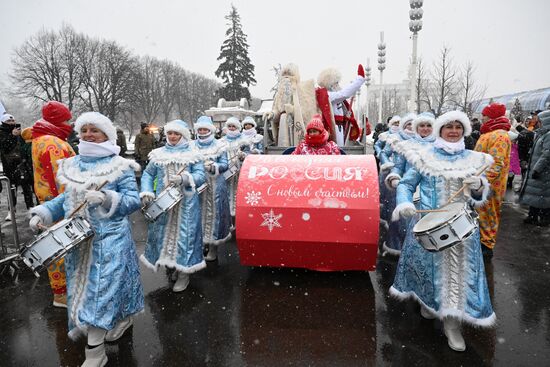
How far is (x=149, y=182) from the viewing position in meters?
4.18

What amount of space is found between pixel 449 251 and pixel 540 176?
15.2ft

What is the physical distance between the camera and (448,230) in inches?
106

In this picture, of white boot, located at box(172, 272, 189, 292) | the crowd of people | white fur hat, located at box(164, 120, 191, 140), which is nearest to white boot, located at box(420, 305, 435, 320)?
the crowd of people

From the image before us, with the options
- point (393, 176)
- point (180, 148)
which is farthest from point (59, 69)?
point (393, 176)

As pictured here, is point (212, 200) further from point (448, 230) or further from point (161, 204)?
point (448, 230)

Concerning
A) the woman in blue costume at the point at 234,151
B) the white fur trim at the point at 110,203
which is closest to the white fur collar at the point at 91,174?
the white fur trim at the point at 110,203

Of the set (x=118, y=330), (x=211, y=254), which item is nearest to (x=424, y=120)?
(x=211, y=254)

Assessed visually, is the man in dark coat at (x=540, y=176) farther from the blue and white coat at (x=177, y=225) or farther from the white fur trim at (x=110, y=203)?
the white fur trim at (x=110, y=203)

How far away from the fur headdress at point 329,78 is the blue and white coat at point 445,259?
140 inches

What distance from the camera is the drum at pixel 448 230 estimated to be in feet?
8.84

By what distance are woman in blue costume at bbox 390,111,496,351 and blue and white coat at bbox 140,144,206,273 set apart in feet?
7.72

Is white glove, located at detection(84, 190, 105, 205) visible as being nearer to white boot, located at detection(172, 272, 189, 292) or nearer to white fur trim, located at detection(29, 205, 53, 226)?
white fur trim, located at detection(29, 205, 53, 226)

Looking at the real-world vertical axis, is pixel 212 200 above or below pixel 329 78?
below

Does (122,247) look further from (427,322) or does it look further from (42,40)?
(42,40)
